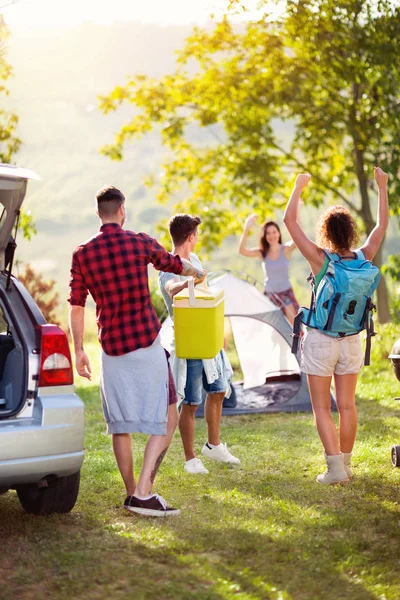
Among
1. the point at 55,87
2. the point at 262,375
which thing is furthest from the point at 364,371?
the point at 55,87

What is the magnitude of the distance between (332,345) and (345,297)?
0.32 m

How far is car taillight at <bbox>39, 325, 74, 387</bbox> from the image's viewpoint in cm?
443

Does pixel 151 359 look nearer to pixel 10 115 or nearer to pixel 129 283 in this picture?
pixel 129 283

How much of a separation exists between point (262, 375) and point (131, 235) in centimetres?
496

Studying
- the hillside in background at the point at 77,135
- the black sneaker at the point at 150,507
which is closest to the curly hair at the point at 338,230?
the black sneaker at the point at 150,507

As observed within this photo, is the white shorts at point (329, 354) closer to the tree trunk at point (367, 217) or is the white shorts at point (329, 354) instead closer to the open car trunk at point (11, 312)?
the open car trunk at point (11, 312)

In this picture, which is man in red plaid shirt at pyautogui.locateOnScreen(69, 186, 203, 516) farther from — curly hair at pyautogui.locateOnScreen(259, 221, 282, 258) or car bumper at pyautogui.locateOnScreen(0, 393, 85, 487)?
curly hair at pyautogui.locateOnScreen(259, 221, 282, 258)

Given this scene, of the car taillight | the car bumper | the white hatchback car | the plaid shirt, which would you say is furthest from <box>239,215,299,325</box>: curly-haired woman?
the car bumper

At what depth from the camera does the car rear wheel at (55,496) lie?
15.6 feet

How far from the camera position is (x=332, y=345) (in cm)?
539

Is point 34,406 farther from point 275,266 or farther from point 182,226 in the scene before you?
point 275,266

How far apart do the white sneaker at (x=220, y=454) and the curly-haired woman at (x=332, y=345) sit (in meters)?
0.85

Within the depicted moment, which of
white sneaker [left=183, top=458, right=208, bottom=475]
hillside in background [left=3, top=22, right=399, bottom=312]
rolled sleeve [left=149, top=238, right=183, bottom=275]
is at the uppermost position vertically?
hillside in background [left=3, top=22, right=399, bottom=312]

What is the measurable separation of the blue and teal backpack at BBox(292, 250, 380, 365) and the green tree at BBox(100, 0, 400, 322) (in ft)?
21.2
